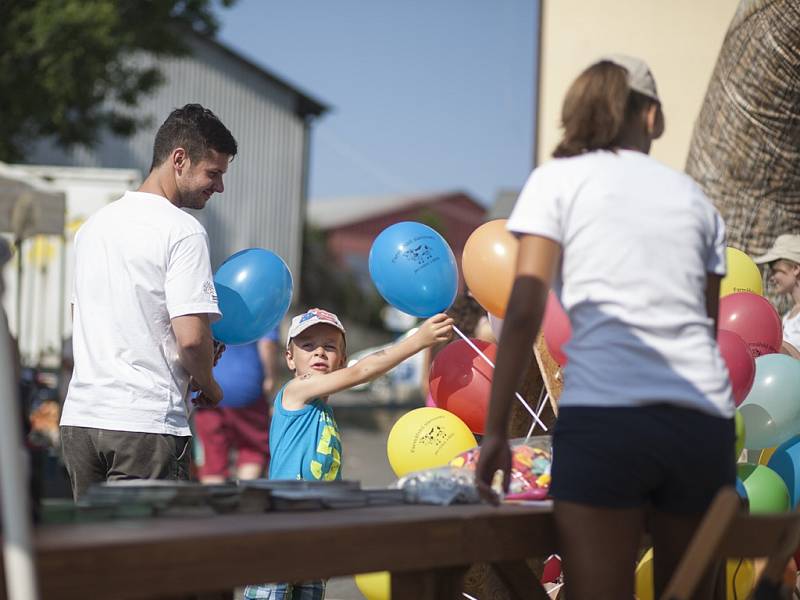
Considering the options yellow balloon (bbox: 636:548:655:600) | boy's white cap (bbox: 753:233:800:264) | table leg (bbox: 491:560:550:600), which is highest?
boy's white cap (bbox: 753:233:800:264)

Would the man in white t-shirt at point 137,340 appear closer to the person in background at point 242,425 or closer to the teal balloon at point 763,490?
the teal balloon at point 763,490

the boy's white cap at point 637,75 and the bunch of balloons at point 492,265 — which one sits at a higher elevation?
the boy's white cap at point 637,75

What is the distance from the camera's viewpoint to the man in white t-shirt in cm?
353

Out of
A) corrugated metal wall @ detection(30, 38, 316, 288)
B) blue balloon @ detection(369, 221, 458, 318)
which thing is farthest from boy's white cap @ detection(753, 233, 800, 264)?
corrugated metal wall @ detection(30, 38, 316, 288)

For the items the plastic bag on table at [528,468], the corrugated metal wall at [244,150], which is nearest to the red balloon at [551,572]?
the plastic bag on table at [528,468]

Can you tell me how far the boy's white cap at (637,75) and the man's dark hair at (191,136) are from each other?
155 centimetres

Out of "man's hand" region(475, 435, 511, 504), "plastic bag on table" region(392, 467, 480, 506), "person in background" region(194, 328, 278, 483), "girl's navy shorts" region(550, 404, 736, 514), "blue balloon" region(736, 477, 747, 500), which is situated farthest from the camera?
"person in background" region(194, 328, 278, 483)

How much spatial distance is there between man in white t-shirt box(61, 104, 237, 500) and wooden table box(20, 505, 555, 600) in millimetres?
1053

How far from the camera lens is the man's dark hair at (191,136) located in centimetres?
376

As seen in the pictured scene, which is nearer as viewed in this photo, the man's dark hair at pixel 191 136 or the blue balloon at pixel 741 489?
the man's dark hair at pixel 191 136

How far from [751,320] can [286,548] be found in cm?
297

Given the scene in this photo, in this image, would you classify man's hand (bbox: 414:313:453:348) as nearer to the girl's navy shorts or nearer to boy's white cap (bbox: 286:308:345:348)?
boy's white cap (bbox: 286:308:345:348)

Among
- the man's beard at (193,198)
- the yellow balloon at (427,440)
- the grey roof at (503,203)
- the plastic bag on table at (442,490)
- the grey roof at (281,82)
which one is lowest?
the yellow balloon at (427,440)

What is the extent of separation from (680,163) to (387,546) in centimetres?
892
